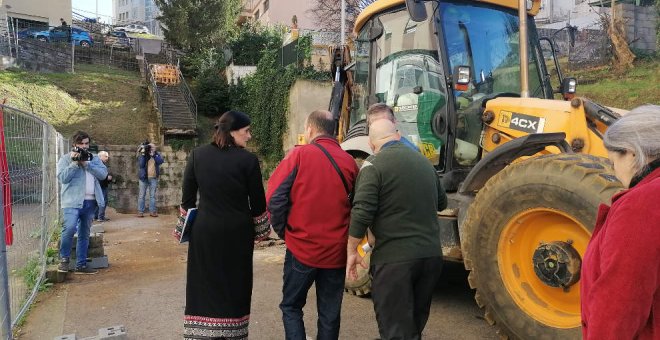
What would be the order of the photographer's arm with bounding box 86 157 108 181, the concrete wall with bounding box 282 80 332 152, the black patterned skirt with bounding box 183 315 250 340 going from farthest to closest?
the concrete wall with bounding box 282 80 332 152 < the photographer's arm with bounding box 86 157 108 181 < the black patterned skirt with bounding box 183 315 250 340

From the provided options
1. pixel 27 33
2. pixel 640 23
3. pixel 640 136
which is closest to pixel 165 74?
pixel 27 33

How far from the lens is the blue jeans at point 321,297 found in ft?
10.9

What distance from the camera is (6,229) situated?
3.91 meters

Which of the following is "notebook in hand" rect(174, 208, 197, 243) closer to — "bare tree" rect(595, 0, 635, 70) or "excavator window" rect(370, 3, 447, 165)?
"excavator window" rect(370, 3, 447, 165)

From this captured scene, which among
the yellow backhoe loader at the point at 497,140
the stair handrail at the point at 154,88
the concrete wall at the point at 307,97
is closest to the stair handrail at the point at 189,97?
the stair handrail at the point at 154,88

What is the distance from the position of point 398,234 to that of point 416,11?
2.25 metres

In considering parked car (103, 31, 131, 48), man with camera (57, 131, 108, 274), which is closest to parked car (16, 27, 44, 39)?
parked car (103, 31, 131, 48)

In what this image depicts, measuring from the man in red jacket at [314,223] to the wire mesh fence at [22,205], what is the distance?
212 centimetres

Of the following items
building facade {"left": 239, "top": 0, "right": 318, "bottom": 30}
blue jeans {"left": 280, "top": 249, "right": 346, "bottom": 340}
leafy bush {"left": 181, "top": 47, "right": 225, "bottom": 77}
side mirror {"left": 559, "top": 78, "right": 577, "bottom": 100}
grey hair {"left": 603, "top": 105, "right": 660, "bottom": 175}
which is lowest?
blue jeans {"left": 280, "top": 249, "right": 346, "bottom": 340}

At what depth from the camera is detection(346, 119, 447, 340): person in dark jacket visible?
9.67 feet

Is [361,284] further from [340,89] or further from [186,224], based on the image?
[340,89]

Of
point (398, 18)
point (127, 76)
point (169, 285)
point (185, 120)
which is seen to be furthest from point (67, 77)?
point (398, 18)

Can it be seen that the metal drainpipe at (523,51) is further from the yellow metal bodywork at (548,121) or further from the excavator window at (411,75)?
the excavator window at (411,75)

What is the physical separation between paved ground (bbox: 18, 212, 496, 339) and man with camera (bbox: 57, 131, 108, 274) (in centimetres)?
34
